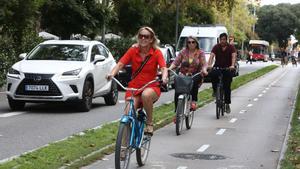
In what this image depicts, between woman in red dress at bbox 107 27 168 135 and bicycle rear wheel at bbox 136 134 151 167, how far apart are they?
0.12 m

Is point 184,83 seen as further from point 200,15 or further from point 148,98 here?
point 200,15

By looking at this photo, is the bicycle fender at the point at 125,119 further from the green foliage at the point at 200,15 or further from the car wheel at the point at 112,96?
the green foliage at the point at 200,15

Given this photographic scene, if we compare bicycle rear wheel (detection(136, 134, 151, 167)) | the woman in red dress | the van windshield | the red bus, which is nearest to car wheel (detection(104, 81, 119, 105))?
bicycle rear wheel (detection(136, 134, 151, 167))

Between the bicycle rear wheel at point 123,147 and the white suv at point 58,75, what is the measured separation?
6.92 m

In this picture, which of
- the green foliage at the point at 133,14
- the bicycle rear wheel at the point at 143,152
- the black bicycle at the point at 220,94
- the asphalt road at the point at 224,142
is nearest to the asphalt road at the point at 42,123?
the asphalt road at the point at 224,142

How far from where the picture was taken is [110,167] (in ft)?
26.6

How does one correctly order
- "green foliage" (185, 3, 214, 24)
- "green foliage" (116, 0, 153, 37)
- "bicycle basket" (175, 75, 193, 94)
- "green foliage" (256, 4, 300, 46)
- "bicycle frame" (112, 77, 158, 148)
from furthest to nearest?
"green foliage" (256, 4, 300, 46)
"green foliage" (185, 3, 214, 24)
"green foliage" (116, 0, 153, 37)
"bicycle basket" (175, 75, 193, 94)
"bicycle frame" (112, 77, 158, 148)

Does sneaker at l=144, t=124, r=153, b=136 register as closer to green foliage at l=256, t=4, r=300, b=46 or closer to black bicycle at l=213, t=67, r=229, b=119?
black bicycle at l=213, t=67, r=229, b=119

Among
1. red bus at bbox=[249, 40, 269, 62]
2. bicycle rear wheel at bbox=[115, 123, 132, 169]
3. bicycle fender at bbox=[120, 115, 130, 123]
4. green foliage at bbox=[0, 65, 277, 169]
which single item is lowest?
red bus at bbox=[249, 40, 269, 62]

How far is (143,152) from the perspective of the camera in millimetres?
8312

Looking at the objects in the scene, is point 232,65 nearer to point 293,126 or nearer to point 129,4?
point 293,126

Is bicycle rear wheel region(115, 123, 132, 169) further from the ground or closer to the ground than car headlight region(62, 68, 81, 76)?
closer to the ground

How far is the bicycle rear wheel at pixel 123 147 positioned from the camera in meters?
7.05

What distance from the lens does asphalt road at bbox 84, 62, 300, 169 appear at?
8.60 meters
